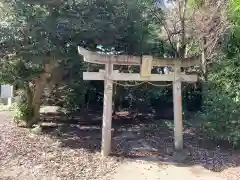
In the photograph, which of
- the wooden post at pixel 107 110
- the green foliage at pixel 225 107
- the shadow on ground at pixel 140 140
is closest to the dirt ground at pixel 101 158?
the shadow on ground at pixel 140 140

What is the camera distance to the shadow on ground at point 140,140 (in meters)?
7.19

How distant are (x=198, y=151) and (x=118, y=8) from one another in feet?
12.6

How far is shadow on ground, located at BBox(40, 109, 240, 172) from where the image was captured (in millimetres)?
7191

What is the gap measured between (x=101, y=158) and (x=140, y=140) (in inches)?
65.2

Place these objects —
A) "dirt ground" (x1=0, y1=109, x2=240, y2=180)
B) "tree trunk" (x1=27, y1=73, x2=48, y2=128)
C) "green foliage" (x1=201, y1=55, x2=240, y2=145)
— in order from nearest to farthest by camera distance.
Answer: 1. "dirt ground" (x1=0, y1=109, x2=240, y2=180)
2. "green foliage" (x1=201, y1=55, x2=240, y2=145)
3. "tree trunk" (x1=27, y1=73, x2=48, y2=128)

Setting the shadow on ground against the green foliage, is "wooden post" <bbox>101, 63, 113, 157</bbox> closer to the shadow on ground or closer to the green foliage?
the shadow on ground

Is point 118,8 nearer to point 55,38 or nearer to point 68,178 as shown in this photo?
point 55,38

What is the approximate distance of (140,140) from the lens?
329 inches

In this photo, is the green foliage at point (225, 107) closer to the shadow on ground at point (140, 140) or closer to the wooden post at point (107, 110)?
the shadow on ground at point (140, 140)

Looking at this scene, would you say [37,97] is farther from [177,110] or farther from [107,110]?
[177,110]

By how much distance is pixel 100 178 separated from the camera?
6.03m

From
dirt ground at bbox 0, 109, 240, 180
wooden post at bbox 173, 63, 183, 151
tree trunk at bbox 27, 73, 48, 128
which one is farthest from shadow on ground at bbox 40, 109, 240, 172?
tree trunk at bbox 27, 73, 48, 128

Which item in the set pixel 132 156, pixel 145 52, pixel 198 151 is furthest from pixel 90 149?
pixel 145 52

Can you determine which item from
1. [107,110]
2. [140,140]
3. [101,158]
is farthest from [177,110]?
[101,158]
